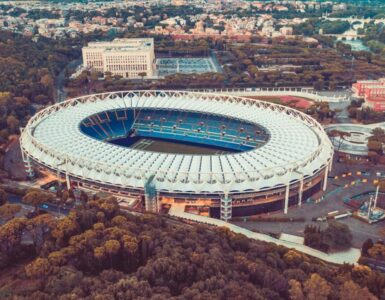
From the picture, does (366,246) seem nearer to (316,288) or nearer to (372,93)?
(316,288)

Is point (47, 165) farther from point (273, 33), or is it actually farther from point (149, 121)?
point (273, 33)

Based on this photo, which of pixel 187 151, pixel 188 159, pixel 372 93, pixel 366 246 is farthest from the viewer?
pixel 372 93

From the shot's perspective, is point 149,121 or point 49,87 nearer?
point 149,121

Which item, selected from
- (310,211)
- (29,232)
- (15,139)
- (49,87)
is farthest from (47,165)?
(49,87)

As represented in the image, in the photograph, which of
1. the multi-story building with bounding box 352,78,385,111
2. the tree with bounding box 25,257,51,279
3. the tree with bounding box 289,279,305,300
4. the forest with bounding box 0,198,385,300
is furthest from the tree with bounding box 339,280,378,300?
the multi-story building with bounding box 352,78,385,111

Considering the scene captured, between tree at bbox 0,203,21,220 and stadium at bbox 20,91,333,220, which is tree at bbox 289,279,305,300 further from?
tree at bbox 0,203,21,220

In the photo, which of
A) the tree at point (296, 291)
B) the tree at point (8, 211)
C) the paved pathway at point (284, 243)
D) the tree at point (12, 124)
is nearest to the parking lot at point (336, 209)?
the paved pathway at point (284, 243)

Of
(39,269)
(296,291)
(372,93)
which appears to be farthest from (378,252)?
(372,93)
